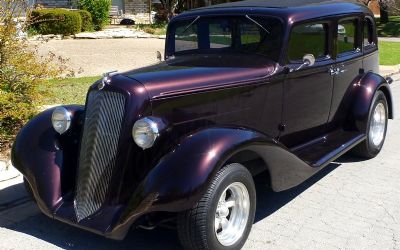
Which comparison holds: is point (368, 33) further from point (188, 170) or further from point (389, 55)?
point (389, 55)

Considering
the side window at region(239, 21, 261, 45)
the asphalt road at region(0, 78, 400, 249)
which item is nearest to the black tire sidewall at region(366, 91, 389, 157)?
the asphalt road at region(0, 78, 400, 249)

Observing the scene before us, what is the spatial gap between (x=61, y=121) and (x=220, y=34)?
1709 millimetres

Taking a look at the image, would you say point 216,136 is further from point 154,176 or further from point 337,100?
point 337,100

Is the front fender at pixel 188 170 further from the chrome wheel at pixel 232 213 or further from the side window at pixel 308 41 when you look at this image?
the side window at pixel 308 41

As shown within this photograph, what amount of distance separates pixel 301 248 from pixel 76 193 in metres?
1.68

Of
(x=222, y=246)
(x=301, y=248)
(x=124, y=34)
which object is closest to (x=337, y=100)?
(x=301, y=248)

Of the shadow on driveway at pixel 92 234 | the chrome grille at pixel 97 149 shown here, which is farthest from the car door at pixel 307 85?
the chrome grille at pixel 97 149

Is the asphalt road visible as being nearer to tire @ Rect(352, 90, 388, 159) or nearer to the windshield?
tire @ Rect(352, 90, 388, 159)

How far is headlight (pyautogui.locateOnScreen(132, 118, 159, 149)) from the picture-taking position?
3.31 meters

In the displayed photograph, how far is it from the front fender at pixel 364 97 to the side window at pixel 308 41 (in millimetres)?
696

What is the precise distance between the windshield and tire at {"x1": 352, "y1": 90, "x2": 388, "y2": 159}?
5.23 feet

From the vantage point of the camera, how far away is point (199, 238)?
124 inches

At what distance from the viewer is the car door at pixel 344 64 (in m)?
5.19

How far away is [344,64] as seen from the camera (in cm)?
527
